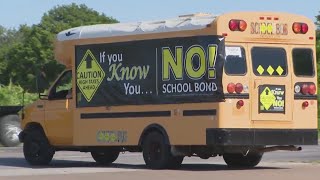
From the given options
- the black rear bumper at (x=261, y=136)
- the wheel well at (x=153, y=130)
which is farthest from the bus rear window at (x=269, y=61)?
the wheel well at (x=153, y=130)

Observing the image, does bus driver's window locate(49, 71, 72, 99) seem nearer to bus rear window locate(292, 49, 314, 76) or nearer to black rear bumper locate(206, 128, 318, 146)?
black rear bumper locate(206, 128, 318, 146)

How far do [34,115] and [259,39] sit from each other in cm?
557

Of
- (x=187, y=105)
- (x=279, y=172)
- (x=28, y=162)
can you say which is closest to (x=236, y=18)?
(x=187, y=105)

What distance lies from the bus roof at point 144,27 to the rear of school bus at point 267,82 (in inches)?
21.7

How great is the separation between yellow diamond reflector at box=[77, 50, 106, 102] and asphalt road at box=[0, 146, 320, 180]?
5.10 feet

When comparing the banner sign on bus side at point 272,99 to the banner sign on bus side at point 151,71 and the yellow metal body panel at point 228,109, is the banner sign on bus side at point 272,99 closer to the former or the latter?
the yellow metal body panel at point 228,109

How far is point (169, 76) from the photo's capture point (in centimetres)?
1827

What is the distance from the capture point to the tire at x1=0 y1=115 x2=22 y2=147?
30922 millimetres

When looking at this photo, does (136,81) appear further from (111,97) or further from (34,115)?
(34,115)

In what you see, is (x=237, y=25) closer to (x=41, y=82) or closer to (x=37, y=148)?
(x=41, y=82)

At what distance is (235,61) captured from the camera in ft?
58.1

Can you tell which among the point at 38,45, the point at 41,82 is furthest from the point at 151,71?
the point at 38,45

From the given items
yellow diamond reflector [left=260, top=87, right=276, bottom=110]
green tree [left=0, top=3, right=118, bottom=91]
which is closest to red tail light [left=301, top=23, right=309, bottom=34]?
yellow diamond reflector [left=260, top=87, right=276, bottom=110]

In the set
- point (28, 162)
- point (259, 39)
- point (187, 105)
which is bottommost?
point (28, 162)
